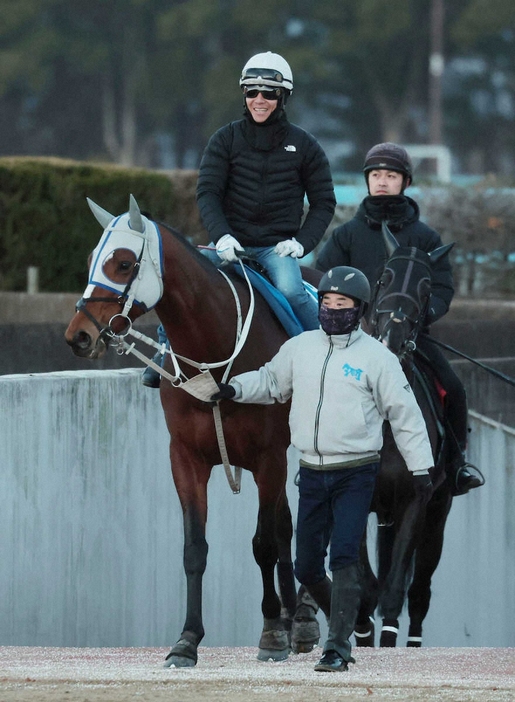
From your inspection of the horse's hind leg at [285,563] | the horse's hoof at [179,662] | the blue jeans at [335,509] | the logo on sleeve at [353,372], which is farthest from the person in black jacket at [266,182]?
the horse's hoof at [179,662]

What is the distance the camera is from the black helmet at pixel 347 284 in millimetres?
7148

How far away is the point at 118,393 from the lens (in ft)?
32.5

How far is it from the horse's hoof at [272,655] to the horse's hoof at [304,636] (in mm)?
486

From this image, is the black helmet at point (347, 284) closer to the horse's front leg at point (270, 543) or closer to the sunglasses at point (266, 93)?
the horse's front leg at point (270, 543)

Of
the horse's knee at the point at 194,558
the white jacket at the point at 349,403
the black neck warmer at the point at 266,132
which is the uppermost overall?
the black neck warmer at the point at 266,132

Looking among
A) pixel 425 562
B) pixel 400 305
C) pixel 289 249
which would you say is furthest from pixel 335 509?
pixel 425 562

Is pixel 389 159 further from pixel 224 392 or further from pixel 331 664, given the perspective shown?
pixel 331 664

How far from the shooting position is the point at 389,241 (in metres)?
9.08

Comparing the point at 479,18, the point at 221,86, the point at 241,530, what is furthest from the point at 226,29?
the point at 241,530

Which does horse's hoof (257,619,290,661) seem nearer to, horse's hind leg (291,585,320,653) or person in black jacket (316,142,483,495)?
A: horse's hind leg (291,585,320,653)

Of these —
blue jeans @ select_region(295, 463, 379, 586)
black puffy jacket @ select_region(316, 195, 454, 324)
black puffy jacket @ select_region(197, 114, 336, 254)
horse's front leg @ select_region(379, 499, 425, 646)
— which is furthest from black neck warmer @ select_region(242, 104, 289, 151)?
horse's front leg @ select_region(379, 499, 425, 646)

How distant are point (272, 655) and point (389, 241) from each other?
2479 mm

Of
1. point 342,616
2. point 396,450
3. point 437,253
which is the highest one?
point 437,253

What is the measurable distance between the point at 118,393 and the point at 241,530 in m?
1.18
